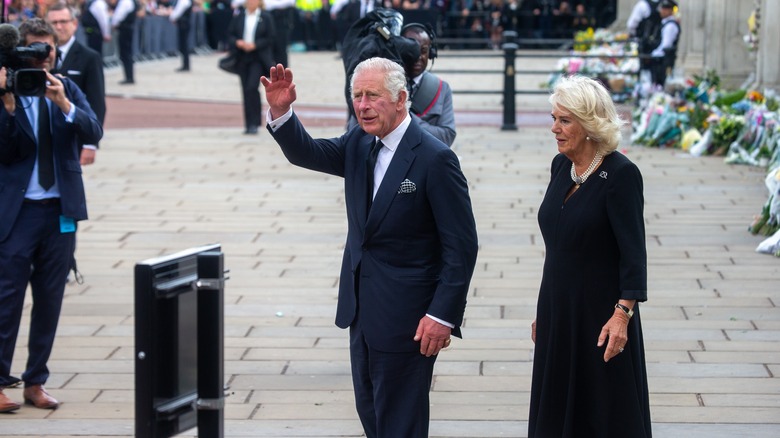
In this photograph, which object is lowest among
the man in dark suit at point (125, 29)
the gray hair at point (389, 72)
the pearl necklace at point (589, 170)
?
the man in dark suit at point (125, 29)

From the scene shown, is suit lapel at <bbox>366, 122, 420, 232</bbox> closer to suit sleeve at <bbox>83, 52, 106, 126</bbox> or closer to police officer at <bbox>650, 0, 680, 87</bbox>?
suit sleeve at <bbox>83, 52, 106, 126</bbox>

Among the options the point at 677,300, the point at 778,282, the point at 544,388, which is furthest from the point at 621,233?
the point at 778,282

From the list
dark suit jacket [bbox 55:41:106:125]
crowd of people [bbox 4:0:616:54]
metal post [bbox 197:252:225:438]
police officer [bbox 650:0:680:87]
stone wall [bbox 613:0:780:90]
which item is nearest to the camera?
metal post [bbox 197:252:225:438]

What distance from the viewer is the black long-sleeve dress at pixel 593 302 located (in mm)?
4289

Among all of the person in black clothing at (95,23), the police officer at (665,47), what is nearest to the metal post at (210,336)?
the police officer at (665,47)

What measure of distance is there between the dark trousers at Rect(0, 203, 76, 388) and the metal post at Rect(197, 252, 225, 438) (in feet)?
9.51

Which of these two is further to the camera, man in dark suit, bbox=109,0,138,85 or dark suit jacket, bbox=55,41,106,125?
man in dark suit, bbox=109,0,138,85

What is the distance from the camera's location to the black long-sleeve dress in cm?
429

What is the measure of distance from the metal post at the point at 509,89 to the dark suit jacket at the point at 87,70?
9033 mm

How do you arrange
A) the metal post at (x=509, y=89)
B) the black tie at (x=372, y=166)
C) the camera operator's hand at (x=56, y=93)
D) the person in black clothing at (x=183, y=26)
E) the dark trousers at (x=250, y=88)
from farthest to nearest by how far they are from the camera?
the person in black clothing at (x=183, y=26) → the metal post at (x=509, y=89) → the dark trousers at (x=250, y=88) → the camera operator's hand at (x=56, y=93) → the black tie at (x=372, y=166)

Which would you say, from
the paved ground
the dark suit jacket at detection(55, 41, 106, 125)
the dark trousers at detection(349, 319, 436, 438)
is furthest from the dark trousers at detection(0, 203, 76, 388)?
the dark trousers at detection(349, 319, 436, 438)

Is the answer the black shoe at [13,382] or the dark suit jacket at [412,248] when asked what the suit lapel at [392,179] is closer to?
the dark suit jacket at [412,248]

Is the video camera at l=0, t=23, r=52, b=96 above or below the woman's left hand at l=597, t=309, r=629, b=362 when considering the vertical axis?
above

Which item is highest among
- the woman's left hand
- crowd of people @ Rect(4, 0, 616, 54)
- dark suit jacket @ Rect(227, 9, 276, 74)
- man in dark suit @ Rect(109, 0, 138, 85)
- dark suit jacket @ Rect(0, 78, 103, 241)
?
dark suit jacket @ Rect(0, 78, 103, 241)
